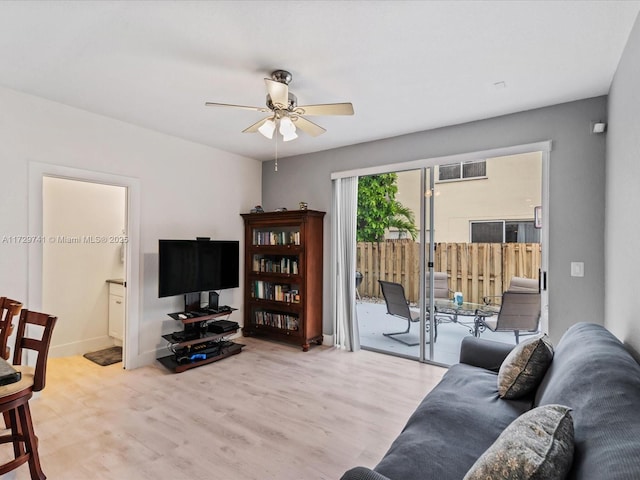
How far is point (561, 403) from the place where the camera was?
4.12 feet

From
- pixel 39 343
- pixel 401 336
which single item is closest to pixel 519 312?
pixel 401 336

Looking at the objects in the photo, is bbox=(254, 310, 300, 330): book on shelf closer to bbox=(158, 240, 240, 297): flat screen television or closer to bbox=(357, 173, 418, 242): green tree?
bbox=(158, 240, 240, 297): flat screen television

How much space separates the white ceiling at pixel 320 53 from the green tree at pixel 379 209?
1.12m

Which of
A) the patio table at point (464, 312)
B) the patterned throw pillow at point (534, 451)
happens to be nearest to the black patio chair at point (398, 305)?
the patio table at point (464, 312)

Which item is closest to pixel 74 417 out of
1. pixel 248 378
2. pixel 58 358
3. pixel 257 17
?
pixel 248 378

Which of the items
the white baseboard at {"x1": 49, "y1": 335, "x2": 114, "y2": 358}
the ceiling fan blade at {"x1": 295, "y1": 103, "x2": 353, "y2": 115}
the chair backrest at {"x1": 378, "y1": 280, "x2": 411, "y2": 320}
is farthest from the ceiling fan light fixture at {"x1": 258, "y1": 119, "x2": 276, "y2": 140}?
the white baseboard at {"x1": 49, "y1": 335, "x2": 114, "y2": 358}

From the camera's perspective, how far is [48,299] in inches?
154

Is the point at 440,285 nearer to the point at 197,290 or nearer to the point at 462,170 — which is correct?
the point at 462,170

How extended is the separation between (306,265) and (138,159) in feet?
7.51

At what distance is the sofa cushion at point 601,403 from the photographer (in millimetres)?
833

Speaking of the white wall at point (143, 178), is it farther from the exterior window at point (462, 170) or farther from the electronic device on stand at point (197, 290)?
the exterior window at point (462, 170)

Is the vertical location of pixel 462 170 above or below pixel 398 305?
above

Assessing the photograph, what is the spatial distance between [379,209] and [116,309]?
365 cm

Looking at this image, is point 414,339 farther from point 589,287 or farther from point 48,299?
point 48,299
